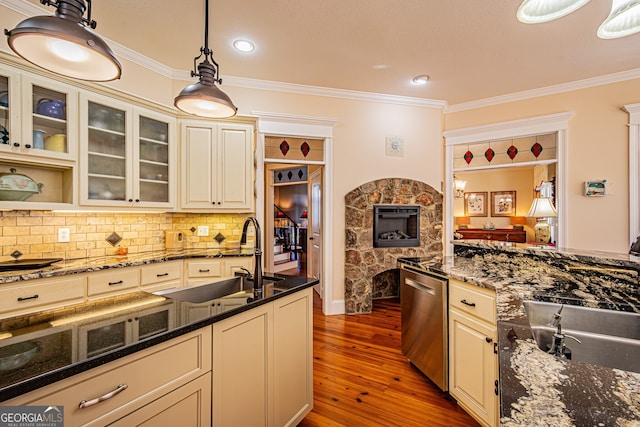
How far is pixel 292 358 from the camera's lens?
1622 mm

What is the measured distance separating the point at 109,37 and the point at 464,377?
4.17 metres

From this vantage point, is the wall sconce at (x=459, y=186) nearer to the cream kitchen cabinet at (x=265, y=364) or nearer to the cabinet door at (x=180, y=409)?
the cream kitchen cabinet at (x=265, y=364)

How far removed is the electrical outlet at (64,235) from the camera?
8.49 feet

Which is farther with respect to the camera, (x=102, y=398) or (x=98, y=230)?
(x=98, y=230)

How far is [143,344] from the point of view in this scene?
909 mm

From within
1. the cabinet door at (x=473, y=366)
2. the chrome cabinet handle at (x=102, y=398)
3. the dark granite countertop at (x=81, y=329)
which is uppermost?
the dark granite countertop at (x=81, y=329)

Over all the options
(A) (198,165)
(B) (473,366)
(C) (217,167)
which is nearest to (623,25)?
(B) (473,366)

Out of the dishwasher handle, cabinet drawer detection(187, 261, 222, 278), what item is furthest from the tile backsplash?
the dishwasher handle

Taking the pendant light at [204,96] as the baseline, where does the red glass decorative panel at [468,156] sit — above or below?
above

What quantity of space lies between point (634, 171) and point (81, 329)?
5.25 m

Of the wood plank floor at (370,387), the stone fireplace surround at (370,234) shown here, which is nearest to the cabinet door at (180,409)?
the wood plank floor at (370,387)

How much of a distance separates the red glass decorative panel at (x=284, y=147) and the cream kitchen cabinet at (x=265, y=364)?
8.46ft

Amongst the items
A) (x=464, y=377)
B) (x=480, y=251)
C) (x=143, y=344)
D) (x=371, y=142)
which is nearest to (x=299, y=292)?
(x=143, y=344)

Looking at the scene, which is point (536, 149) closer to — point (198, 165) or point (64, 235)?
point (198, 165)
